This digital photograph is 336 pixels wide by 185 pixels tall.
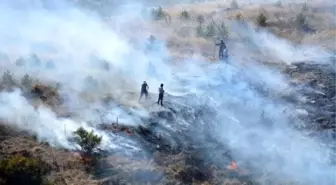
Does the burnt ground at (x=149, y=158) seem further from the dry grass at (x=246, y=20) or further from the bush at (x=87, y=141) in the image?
the dry grass at (x=246, y=20)

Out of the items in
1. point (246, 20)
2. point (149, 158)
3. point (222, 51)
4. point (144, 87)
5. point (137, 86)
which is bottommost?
point (149, 158)

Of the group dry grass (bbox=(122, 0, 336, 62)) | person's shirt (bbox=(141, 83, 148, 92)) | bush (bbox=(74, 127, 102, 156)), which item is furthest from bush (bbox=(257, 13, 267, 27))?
bush (bbox=(74, 127, 102, 156))

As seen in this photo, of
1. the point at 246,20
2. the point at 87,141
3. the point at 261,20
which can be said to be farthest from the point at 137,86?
the point at 246,20

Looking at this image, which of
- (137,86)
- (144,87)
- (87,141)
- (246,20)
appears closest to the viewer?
(87,141)

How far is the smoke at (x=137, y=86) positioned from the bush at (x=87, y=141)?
57 centimetres

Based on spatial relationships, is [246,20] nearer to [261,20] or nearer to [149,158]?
[261,20]

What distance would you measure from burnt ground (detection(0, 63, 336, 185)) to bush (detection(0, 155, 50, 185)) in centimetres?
59

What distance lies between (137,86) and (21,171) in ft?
28.0

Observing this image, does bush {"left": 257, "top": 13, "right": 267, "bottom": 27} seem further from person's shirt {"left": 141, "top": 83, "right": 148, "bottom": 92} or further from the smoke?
person's shirt {"left": 141, "top": 83, "right": 148, "bottom": 92}

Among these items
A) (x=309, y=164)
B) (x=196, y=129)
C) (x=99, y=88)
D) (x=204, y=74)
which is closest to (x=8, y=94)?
(x=99, y=88)

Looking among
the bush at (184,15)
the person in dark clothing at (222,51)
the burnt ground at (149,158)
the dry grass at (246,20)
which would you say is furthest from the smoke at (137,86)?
the bush at (184,15)

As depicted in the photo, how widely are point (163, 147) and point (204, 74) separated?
715cm

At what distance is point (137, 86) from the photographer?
874 inches

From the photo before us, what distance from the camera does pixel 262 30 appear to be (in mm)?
31359
